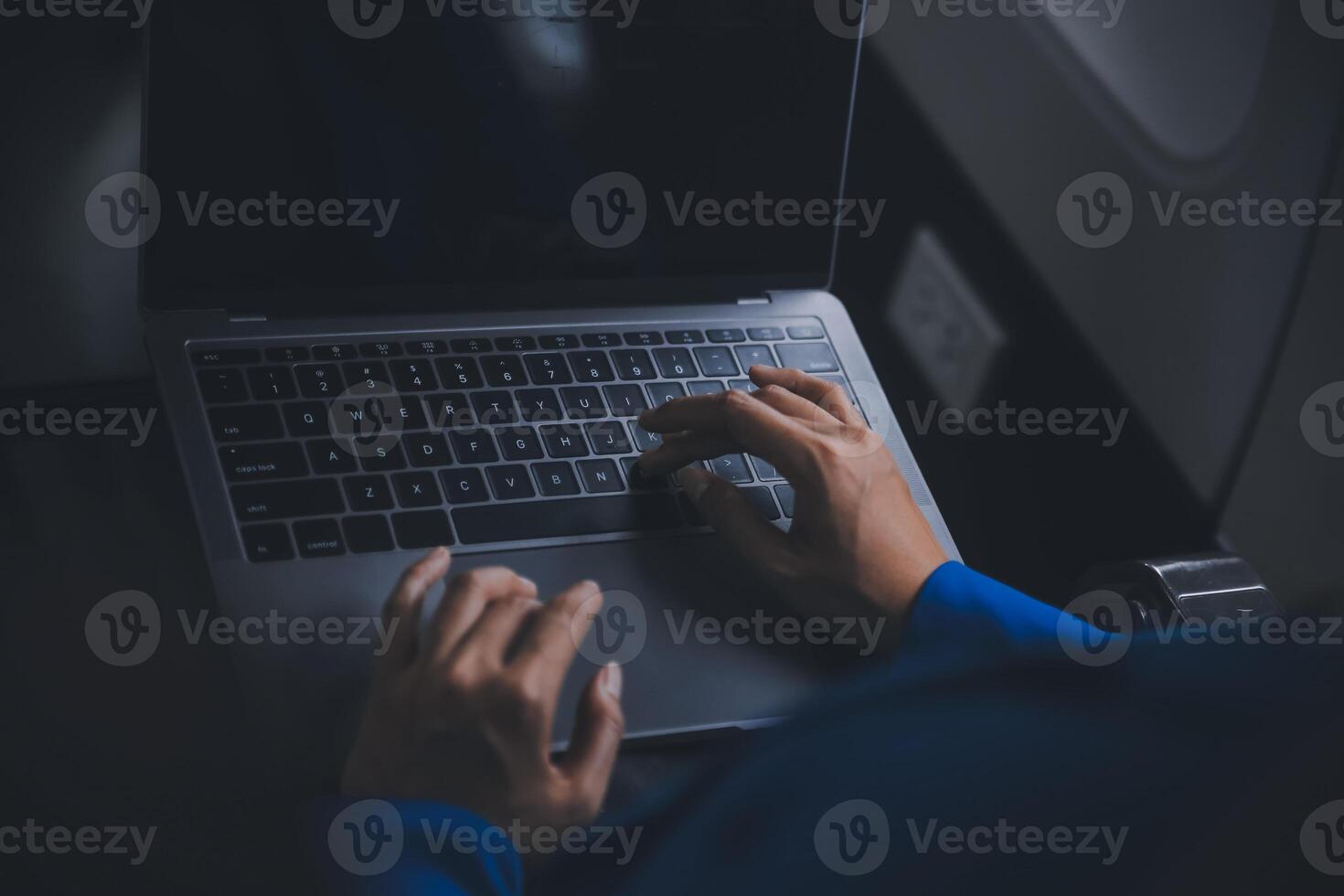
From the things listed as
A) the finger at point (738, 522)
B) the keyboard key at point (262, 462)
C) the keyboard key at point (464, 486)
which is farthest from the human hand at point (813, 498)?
the keyboard key at point (262, 462)

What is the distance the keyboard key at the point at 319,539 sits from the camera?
623 mm

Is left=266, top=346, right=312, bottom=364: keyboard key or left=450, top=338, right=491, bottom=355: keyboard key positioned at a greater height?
left=266, top=346, right=312, bottom=364: keyboard key

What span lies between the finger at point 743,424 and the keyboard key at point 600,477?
4 cm

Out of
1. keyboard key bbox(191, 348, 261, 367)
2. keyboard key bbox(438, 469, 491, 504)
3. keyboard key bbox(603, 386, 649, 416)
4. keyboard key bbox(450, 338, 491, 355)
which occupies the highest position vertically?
keyboard key bbox(191, 348, 261, 367)

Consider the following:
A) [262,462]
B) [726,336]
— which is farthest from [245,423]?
[726,336]

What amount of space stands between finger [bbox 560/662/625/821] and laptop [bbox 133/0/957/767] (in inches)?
1.1

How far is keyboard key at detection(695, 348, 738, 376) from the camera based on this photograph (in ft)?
2.61

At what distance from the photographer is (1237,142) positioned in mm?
991

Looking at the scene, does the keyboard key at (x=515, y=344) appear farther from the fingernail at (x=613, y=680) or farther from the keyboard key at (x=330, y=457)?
the fingernail at (x=613, y=680)

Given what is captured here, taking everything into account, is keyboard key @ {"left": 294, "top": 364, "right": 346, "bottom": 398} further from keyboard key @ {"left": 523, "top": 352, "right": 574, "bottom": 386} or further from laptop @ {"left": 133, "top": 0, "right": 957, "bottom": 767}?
keyboard key @ {"left": 523, "top": 352, "right": 574, "bottom": 386}

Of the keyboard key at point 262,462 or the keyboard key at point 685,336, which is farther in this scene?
the keyboard key at point 685,336

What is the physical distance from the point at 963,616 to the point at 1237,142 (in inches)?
24.4

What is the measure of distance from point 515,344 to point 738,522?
0.68 ft

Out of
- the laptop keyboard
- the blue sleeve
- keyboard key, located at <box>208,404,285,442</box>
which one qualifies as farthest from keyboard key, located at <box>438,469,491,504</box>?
the blue sleeve
